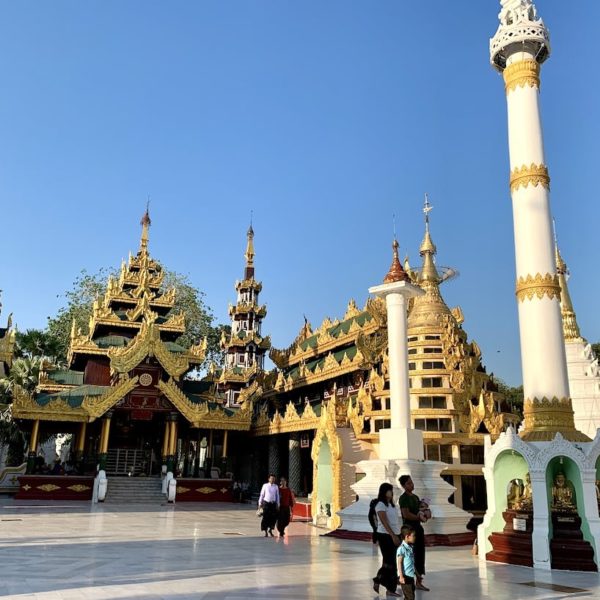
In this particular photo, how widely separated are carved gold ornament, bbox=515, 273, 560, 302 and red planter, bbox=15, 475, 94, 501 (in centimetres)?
2053

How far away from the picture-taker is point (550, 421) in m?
11.2

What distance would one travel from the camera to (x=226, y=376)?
3956cm

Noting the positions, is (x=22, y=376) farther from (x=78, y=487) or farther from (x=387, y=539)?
(x=387, y=539)

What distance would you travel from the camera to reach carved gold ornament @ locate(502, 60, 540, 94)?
13.3 m

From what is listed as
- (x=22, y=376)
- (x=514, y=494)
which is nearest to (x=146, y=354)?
(x=22, y=376)

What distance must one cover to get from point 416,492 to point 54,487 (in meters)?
17.2

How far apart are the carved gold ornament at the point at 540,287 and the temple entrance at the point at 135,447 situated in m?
21.0

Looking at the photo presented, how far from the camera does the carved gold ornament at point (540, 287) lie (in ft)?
38.7

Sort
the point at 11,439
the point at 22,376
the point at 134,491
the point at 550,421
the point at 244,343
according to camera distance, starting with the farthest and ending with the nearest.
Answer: the point at 244,343 → the point at 22,376 → the point at 11,439 → the point at 134,491 → the point at 550,421

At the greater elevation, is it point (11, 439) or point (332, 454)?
point (11, 439)

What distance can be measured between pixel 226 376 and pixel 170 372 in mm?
11444

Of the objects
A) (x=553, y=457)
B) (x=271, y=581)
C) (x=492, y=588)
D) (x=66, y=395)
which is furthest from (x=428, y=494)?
(x=66, y=395)

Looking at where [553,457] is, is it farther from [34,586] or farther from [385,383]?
[385,383]

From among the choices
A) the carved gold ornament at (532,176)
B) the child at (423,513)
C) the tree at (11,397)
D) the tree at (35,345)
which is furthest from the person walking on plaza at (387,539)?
the tree at (35,345)
